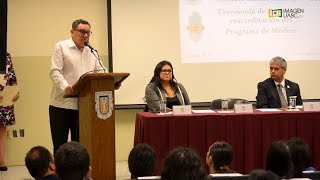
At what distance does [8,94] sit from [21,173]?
91 cm

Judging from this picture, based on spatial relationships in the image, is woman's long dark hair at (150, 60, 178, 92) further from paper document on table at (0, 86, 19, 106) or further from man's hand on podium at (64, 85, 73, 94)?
paper document on table at (0, 86, 19, 106)

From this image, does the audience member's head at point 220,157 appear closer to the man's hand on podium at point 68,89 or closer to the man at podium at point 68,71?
the man's hand on podium at point 68,89

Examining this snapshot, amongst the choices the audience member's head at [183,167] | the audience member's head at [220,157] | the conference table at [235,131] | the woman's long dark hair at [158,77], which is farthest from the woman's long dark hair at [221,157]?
the woman's long dark hair at [158,77]

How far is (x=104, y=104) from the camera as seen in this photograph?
413 cm

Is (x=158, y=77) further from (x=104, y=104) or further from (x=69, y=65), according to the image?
(x=104, y=104)

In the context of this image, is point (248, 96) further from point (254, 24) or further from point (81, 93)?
point (81, 93)

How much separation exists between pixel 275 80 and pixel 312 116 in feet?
2.84

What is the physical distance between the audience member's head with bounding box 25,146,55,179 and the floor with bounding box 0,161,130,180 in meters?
2.76

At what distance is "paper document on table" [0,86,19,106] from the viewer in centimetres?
622

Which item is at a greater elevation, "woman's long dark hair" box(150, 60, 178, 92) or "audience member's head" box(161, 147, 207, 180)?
"woman's long dark hair" box(150, 60, 178, 92)

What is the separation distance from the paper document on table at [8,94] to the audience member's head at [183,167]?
157 inches

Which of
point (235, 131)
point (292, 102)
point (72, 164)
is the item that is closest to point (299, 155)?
point (72, 164)

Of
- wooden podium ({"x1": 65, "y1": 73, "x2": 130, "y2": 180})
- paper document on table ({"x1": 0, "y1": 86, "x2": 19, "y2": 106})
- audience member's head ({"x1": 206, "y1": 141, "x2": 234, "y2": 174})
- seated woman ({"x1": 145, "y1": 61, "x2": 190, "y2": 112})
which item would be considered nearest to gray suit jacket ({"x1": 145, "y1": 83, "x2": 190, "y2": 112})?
seated woman ({"x1": 145, "y1": 61, "x2": 190, "y2": 112})

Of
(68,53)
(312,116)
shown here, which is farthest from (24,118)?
(312,116)
